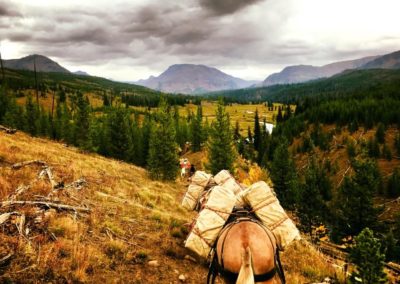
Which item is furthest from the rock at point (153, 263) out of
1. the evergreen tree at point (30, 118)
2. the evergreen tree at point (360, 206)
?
the evergreen tree at point (30, 118)

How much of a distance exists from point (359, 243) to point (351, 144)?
346 feet

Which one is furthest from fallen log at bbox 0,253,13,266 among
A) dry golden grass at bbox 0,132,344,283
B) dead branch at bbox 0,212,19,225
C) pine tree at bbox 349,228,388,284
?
pine tree at bbox 349,228,388,284

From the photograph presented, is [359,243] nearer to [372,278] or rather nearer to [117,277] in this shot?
[372,278]

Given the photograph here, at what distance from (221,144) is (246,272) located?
116ft

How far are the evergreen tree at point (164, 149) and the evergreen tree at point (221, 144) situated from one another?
17.4 ft

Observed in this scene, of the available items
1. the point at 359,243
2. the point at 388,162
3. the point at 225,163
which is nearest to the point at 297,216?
the point at 225,163

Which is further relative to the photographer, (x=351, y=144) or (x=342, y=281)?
(x=351, y=144)

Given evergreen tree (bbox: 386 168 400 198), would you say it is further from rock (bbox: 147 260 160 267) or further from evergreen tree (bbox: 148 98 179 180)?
rock (bbox: 147 260 160 267)

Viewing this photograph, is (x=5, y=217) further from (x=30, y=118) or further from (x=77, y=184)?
(x=30, y=118)

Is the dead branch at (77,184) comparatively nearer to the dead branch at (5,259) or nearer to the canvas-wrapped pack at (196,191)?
the canvas-wrapped pack at (196,191)

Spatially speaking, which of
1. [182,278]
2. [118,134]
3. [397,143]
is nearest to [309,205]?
[118,134]

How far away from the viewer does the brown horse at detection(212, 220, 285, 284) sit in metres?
6.10

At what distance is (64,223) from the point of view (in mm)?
8594

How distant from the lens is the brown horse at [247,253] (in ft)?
20.0
